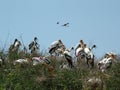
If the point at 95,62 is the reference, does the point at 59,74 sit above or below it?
below

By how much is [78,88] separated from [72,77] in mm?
454

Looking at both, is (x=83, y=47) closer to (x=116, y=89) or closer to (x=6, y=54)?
(x=6, y=54)

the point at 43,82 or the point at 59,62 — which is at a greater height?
the point at 59,62

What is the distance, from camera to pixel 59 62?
63.8ft

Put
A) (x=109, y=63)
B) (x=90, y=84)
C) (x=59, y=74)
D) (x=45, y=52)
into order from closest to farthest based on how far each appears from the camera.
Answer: (x=90, y=84)
(x=59, y=74)
(x=109, y=63)
(x=45, y=52)

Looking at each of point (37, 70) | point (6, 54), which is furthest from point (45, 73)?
point (6, 54)

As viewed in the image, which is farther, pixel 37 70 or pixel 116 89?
pixel 37 70

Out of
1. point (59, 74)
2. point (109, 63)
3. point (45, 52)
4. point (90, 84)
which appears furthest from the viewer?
point (45, 52)

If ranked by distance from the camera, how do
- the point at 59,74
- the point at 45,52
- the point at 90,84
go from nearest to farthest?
1. the point at 90,84
2. the point at 59,74
3. the point at 45,52

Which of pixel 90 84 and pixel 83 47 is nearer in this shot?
pixel 90 84

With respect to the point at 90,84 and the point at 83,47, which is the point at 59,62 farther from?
the point at 90,84

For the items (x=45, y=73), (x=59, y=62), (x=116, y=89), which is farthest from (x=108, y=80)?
(x=59, y=62)

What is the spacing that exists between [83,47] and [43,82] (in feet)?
17.1

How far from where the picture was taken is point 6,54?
1862cm
